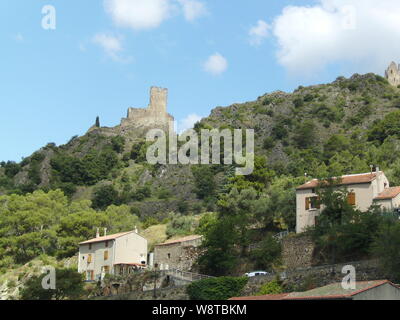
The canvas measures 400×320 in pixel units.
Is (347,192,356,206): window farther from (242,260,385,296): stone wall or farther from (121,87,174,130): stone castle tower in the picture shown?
(121,87,174,130): stone castle tower

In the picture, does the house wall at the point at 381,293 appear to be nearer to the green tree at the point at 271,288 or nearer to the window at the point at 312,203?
the green tree at the point at 271,288

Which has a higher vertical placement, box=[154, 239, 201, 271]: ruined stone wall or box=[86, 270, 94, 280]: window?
box=[154, 239, 201, 271]: ruined stone wall

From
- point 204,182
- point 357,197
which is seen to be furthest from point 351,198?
point 204,182

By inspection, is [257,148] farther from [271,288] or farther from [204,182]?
[271,288]

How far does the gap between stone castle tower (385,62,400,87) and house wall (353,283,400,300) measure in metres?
113

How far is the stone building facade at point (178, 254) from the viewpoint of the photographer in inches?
2036

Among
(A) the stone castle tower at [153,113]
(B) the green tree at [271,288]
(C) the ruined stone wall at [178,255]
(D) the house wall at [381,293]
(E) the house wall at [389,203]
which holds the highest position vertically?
(A) the stone castle tower at [153,113]

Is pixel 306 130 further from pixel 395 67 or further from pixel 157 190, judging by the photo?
pixel 395 67

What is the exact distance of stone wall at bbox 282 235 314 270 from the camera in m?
44.7

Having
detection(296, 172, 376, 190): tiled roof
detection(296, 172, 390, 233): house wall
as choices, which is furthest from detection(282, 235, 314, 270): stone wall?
detection(296, 172, 376, 190): tiled roof

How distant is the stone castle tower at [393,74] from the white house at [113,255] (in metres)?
94.9

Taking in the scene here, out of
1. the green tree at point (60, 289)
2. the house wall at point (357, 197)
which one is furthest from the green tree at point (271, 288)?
the green tree at point (60, 289)

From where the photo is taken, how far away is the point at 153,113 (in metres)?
146
